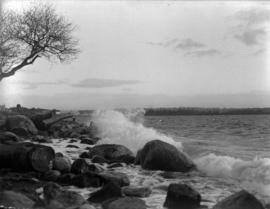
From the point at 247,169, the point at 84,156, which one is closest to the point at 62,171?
the point at 84,156

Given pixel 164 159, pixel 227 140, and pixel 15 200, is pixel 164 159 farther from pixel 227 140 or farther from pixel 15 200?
pixel 227 140

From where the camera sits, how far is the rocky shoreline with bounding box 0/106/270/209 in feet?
27.0

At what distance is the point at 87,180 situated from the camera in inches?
408

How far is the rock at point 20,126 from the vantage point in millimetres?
22230

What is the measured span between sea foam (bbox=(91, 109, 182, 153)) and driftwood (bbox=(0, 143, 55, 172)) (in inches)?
317

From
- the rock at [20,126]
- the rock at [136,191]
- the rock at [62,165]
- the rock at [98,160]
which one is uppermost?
the rock at [20,126]

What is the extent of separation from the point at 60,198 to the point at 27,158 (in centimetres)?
342

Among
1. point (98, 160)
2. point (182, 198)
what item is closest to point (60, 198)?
point (182, 198)

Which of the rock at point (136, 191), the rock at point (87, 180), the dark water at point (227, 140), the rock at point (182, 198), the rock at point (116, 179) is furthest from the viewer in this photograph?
the dark water at point (227, 140)

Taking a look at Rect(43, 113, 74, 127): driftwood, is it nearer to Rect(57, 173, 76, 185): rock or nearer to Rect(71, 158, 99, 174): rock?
Rect(71, 158, 99, 174): rock

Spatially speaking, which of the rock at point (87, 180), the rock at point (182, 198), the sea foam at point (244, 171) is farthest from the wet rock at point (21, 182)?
the sea foam at point (244, 171)

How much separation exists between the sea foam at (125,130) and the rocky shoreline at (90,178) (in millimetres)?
5507

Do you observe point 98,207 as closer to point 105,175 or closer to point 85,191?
point 85,191

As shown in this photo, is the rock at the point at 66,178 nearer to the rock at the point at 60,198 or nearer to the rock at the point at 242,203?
the rock at the point at 60,198
